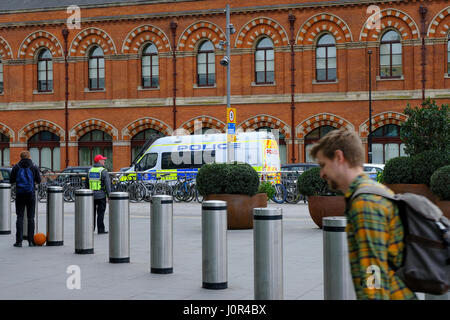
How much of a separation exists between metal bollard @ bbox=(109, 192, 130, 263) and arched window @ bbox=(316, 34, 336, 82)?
1042 inches

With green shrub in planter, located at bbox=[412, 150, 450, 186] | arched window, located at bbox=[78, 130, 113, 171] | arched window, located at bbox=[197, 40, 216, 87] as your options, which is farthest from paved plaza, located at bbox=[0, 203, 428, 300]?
arched window, located at bbox=[78, 130, 113, 171]

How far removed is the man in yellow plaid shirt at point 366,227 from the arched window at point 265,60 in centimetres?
3296

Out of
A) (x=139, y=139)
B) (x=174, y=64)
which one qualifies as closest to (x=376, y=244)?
(x=174, y=64)

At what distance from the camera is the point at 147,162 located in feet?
97.3

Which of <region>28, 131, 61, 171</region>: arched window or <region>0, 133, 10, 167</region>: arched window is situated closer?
<region>28, 131, 61, 171</region>: arched window

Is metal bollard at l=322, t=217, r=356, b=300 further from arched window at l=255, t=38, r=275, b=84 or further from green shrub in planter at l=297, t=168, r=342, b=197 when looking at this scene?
arched window at l=255, t=38, r=275, b=84

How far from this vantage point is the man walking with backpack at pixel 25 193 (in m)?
12.2

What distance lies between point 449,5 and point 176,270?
27.8 m

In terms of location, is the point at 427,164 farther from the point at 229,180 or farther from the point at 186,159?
the point at 186,159

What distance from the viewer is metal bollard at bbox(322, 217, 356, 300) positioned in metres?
A: 5.96

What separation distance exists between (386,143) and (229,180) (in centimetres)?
2178

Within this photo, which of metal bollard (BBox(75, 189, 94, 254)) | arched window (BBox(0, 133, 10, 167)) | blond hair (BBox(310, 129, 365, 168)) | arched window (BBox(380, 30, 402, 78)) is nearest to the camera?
blond hair (BBox(310, 129, 365, 168))
